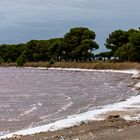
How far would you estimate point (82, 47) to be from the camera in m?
138

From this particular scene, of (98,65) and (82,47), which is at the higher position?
(82,47)

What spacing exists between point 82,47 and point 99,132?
122 metres

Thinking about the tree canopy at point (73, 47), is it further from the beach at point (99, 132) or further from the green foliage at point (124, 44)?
the beach at point (99, 132)

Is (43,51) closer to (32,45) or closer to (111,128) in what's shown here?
(32,45)

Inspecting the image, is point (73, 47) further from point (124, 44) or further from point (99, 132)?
point (99, 132)

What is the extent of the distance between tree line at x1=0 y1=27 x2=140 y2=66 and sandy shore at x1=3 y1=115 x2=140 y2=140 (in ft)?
299

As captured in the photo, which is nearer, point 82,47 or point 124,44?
point 124,44

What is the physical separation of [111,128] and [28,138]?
3027mm

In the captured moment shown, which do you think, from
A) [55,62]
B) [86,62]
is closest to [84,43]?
[86,62]

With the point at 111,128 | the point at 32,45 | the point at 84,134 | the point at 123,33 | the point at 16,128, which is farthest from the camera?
the point at 32,45

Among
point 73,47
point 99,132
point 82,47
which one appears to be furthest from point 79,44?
point 99,132

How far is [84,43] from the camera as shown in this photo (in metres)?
137

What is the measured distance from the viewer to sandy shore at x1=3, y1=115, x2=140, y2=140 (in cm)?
1479

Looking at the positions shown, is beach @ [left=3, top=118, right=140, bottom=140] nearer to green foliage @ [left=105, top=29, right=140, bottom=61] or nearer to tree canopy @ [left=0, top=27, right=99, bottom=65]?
green foliage @ [left=105, top=29, right=140, bottom=61]
